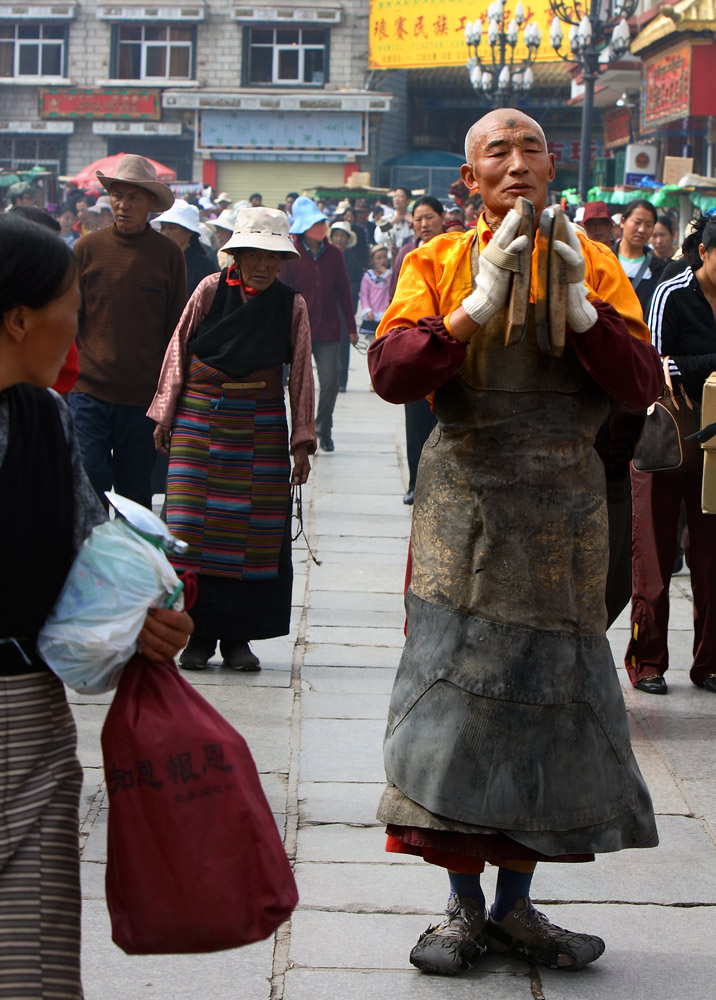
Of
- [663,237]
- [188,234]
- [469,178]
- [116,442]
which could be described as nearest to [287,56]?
[663,237]

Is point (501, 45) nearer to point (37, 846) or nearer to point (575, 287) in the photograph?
point (575, 287)

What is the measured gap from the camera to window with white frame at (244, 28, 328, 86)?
131 feet

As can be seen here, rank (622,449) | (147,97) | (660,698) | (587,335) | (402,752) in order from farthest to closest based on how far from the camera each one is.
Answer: (147,97), (660,698), (622,449), (402,752), (587,335)

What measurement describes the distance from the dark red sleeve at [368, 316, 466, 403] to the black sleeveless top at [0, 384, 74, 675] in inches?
33.4

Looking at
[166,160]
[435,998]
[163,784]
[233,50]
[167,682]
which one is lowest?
[435,998]

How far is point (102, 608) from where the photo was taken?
199cm

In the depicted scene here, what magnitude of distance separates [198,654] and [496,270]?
3.03 metres

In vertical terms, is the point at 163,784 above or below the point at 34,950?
above

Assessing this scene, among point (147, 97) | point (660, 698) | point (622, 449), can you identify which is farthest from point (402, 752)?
point (147, 97)

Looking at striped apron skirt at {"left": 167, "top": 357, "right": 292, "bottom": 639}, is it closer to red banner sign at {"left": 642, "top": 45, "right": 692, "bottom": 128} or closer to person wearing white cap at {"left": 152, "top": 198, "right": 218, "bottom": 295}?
person wearing white cap at {"left": 152, "top": 198, "right": 218, "bottom": 295}

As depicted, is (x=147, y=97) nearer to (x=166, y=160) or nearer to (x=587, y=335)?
(x=166, y=160)

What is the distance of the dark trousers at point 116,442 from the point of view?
5898 mm

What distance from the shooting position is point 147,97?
39.5 m

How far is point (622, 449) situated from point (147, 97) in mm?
38580
